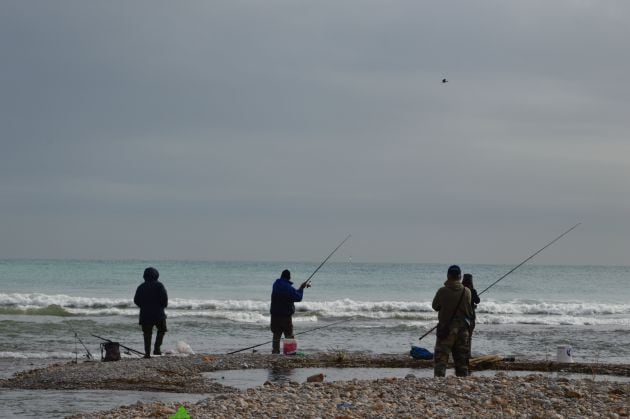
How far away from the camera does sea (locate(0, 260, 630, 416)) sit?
17.6 metres

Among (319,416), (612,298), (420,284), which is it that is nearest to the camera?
(319,416)

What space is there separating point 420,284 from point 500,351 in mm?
34006

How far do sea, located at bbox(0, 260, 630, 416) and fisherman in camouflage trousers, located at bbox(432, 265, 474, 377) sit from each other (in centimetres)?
400

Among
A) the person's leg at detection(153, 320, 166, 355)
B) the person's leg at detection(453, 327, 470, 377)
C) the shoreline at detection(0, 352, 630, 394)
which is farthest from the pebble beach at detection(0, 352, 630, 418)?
the person's leg at detection(153, 320, 166, 355)

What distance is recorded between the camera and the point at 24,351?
54.0 feet

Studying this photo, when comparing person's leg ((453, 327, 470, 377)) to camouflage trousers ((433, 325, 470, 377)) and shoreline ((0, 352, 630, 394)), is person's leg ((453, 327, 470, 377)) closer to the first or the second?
camouflage trousers ((433, 325, 470, 377))

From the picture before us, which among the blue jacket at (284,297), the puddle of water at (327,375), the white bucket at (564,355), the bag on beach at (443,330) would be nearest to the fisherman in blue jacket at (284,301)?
the blue jacket at (284,297)

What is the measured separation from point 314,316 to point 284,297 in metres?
13.7

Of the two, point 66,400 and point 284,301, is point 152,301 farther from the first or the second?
point 66,400

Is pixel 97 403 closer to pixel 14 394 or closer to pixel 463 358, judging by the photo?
pixel 14 394

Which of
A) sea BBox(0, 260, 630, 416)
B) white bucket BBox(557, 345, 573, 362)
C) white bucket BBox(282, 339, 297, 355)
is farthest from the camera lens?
sea BBox(0, 260, 630, 416)

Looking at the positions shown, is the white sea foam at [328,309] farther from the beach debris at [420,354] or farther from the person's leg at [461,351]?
the person's leg at [461,351]

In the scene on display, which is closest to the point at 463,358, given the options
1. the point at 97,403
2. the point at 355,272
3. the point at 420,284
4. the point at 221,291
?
the point at 97,403

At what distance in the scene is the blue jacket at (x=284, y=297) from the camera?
1472 centimetres
